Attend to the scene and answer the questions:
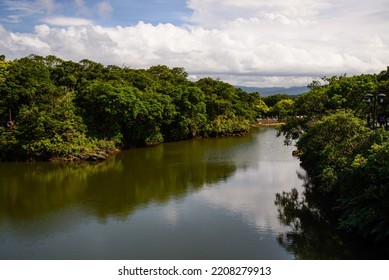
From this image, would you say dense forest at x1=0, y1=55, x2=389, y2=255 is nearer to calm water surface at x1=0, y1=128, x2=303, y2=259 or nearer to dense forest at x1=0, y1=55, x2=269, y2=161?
dense forest at x1=0, y1=55, x2=269, y2=161

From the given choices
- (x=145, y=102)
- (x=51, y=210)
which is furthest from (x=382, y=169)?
(x=145, y=102)

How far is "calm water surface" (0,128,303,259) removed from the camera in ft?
54.6

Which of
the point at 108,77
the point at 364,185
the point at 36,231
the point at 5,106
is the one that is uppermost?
the point at 108,77

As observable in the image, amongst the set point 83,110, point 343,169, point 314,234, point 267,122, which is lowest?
point 314,234

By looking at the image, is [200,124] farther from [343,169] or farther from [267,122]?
[343,169]

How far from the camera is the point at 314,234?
1825cm

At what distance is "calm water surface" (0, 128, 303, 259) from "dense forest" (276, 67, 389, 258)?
4.73 feet

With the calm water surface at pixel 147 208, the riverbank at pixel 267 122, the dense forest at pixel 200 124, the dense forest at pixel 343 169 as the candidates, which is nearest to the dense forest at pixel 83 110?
the dense forest at pixel 200 124

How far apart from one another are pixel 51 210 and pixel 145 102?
919 inches

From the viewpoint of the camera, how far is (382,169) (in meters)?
15.1

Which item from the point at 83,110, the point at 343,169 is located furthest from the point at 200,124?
the point at 343,169

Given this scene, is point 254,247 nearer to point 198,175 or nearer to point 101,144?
point 198,175

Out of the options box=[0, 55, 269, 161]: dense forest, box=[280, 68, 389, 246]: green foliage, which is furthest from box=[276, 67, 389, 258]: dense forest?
box=[0, 55, 269, 161]: dense forest

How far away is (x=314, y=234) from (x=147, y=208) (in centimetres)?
875
